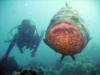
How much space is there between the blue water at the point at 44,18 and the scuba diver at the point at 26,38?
1.6 inches

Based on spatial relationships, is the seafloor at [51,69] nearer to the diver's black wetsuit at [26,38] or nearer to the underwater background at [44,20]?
the underwater background at [44,20]

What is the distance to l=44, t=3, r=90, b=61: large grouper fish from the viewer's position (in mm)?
2949

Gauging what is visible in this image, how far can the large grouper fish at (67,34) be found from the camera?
9.68 ft

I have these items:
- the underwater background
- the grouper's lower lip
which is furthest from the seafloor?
the grouper's lower lip

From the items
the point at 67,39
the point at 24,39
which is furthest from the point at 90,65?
the point at 24,39

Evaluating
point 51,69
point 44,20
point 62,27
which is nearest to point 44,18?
point 44,20

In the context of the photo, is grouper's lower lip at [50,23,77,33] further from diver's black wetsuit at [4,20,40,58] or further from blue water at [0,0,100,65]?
diver's black wetsuit at [4,20,40,58]

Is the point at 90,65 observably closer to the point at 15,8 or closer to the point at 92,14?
the point at 92,14

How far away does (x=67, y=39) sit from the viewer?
295 cm

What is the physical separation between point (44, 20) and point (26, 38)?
28 centimetres

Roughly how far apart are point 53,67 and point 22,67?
33cm

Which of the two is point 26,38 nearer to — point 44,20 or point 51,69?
point 44,20

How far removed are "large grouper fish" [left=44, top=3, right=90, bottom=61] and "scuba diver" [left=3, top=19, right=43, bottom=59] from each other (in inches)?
4.9

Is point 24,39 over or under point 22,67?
over
